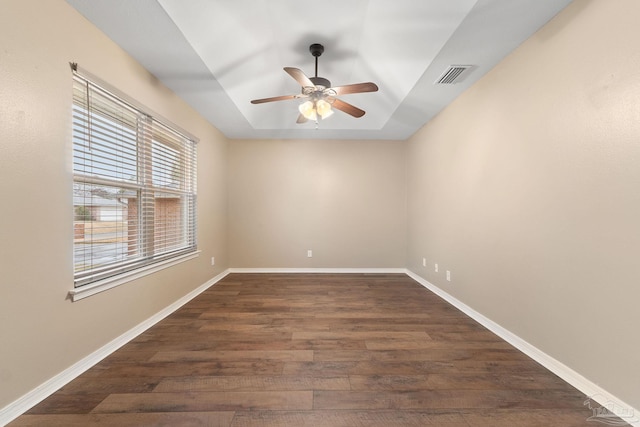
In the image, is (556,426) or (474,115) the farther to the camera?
(474,115)

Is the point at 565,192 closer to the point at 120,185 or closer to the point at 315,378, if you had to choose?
the point at 315,378

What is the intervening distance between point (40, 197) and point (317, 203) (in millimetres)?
3514

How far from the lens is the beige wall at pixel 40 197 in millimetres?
1347

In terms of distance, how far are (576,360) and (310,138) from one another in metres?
4.12

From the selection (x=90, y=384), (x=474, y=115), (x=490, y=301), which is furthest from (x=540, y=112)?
(x=90, y=384)

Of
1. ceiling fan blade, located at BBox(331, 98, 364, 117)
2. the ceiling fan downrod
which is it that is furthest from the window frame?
ceiling fan blade, located at BBox(331, 98, 364, 117)

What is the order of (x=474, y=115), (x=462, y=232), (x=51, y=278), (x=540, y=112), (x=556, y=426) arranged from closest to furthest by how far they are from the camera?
(x=556, y=426) → (x=51, y=278) → (x=540, y=112) → (x=474, y=115) → (x=462, y=232)

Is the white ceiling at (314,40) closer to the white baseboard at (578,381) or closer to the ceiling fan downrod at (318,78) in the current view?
the ceiling fan downrod at (318,78)

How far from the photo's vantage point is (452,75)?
98.3 inches

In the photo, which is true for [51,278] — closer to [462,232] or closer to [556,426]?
[556,426]

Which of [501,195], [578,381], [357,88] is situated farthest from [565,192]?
[357,88]

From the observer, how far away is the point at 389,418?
1.38 meters

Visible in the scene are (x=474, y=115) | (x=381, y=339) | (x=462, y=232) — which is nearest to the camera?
(x=381, y=339)

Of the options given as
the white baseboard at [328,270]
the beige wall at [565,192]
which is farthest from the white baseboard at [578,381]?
the white baseboard at [328,270]
